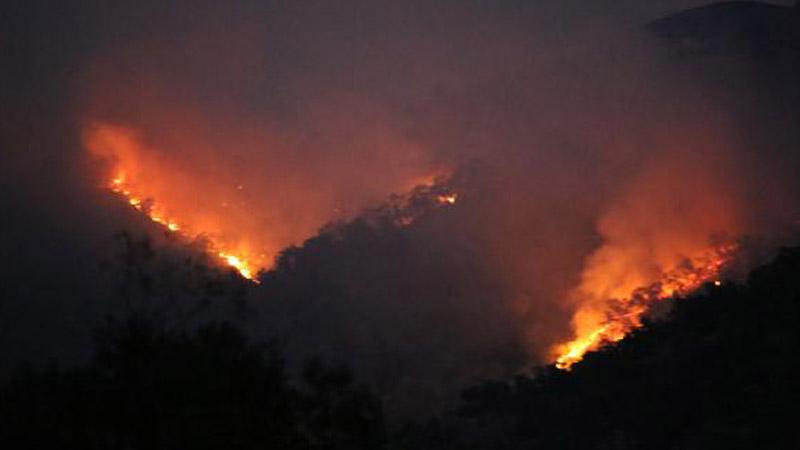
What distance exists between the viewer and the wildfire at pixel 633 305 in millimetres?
36344

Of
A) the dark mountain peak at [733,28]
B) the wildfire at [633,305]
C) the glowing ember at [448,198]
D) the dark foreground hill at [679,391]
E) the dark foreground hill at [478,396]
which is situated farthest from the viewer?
the dark mountain peak at [733,28]

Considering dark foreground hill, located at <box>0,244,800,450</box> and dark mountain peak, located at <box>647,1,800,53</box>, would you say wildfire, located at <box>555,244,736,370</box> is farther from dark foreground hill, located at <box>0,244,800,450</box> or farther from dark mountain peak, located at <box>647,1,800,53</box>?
dark mountain peak, located at <box>647,1,800,53</box>

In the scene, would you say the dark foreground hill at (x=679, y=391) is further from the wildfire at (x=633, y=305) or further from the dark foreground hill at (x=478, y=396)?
the wildfire at (x=633, y=305)

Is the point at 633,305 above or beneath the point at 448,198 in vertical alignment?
beneath

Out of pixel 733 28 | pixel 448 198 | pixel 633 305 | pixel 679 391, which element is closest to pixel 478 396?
pixel 679 391

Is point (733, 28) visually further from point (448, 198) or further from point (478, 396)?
point (478, 396)

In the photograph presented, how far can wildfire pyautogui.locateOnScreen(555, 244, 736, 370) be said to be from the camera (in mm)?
36344

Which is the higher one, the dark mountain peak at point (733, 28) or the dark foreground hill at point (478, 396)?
the dark mountain peak at point (733, 28)

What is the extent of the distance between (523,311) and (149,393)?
38.4 metres

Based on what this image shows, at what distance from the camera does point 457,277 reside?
169ft

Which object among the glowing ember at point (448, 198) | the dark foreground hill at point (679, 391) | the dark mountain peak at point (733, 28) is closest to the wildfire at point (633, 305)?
the dark foreground hill at point (679, 391)

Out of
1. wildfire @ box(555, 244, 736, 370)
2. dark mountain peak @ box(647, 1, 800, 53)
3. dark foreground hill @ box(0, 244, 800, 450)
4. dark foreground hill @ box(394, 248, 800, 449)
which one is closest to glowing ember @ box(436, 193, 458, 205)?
wildfire @ box(555, 244, 736, 370)

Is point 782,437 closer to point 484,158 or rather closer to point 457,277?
point 457,277

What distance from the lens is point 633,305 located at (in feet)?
126
